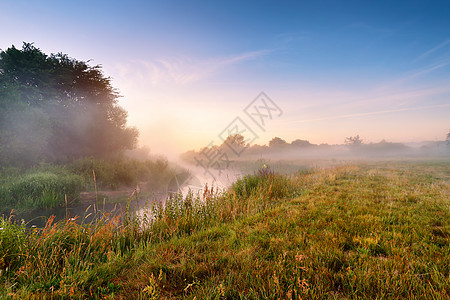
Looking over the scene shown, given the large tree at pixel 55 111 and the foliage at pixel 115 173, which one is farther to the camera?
the foliage at pixel 115 173

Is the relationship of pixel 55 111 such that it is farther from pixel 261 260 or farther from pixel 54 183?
pixel 261 260

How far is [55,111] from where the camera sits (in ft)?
57.0

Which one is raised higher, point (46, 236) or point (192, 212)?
point (46, 236)

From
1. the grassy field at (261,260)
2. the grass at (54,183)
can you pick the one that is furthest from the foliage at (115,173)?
the grassy field at (261,260)

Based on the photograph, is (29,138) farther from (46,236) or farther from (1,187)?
(46,236)

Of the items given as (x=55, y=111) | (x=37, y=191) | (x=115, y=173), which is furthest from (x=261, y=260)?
(x=55, y=111)

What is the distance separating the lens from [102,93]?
75.5ft

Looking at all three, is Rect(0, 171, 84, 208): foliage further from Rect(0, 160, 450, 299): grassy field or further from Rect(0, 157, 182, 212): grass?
Rect(0, 160, 450, 299): grassy field

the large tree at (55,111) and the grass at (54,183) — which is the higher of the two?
the large tree at (55,111)

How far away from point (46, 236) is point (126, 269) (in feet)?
6.54

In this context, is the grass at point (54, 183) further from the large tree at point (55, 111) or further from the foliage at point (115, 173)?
the large tree at point (55, 111)

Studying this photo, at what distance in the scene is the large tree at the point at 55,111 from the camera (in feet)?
43.8

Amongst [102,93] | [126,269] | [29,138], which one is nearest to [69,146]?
[29,138]

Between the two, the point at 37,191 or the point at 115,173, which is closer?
the point at 37,191
